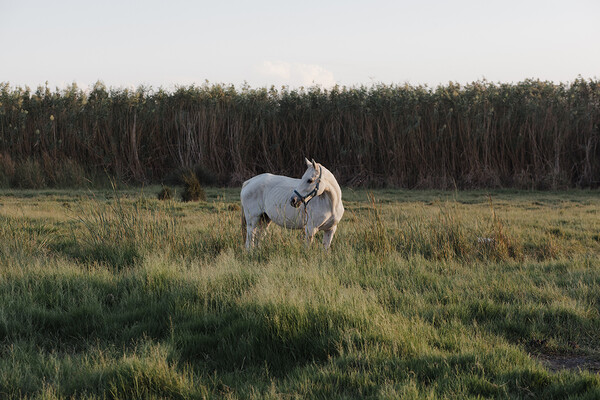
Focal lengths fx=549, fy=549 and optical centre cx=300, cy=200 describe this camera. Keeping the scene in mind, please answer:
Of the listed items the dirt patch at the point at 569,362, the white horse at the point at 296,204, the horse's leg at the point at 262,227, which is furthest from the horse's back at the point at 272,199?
the dirt patch at the point at 569,362

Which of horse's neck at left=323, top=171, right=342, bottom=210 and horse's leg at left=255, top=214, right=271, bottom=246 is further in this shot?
horse's leg at left=255, top=214, right=271, bottom=246

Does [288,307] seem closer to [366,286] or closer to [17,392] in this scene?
[366,286]

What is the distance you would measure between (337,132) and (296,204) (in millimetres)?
12179

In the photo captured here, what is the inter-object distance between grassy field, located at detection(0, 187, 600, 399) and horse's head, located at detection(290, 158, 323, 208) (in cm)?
63

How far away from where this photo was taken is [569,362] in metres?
3.93

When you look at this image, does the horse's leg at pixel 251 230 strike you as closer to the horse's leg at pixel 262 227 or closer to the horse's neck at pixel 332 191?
the horse's leg at pixel 262 227

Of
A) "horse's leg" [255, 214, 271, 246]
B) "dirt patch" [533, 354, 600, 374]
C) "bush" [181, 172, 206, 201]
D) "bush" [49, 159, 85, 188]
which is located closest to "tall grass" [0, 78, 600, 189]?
"bush" [49, 159, 85, 188]

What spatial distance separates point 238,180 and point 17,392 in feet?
47.4

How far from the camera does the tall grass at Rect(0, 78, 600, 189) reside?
17203 millimetres

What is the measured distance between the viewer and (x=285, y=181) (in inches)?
295

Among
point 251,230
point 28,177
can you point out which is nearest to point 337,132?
point 28,177

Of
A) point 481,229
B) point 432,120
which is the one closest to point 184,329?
point 481,229

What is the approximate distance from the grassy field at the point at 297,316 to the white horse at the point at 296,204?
0.87ft

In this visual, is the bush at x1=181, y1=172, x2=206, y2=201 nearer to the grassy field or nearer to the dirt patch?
the grassy field
